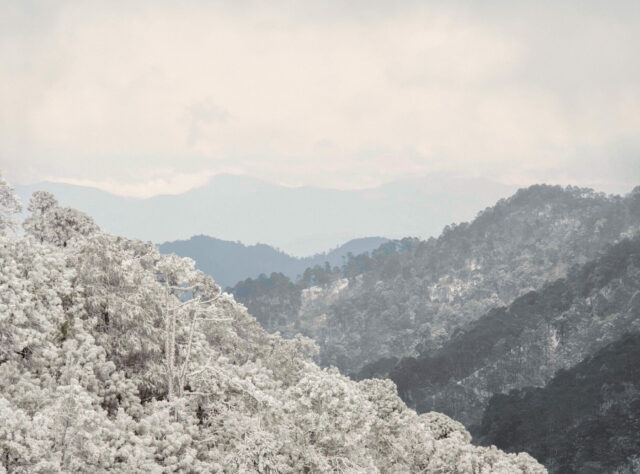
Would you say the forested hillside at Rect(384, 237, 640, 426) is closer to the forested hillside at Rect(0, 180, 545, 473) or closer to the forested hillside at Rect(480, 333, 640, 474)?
the forested hillside at Rect(480, 333, 640, 474)

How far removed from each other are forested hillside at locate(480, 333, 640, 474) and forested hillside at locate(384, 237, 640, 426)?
18.3m

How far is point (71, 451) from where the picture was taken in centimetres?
1481

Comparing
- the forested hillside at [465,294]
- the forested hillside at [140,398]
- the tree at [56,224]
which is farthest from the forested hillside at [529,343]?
the forested hillside at [140,398]

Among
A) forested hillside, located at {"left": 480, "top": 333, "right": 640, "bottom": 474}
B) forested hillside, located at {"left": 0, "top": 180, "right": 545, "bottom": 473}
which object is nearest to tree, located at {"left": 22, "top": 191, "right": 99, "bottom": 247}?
forested hillside, located at {"left": 0, "top": 180, "right": 545, "bottom": 473}

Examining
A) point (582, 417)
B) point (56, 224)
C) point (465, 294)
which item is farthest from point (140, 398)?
point (465, 294)

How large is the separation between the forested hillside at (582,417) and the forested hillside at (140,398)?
48.4 m

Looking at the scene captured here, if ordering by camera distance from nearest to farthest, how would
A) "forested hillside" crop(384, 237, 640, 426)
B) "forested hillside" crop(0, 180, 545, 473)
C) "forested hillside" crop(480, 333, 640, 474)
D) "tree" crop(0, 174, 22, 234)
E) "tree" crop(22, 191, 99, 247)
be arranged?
"forested hillside" crop(0, 180, 545, 473) → "tree" crop(0, 174, 22, 234) → "tree" crop(22, 191, 99, 247) → "forested hillside" crop(480, 333, 640, 474) → "forested hillside" crop(384, 237, 640, 426)

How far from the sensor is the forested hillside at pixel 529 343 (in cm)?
11712

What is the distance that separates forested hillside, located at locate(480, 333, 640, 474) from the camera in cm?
7106

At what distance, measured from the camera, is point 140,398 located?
23.3m

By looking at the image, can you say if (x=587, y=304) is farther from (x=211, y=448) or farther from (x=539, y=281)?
(x=211, y=448)

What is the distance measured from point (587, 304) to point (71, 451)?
127m

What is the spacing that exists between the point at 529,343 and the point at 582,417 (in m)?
41.1

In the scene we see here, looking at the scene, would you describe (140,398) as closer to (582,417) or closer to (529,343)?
(582,417)
